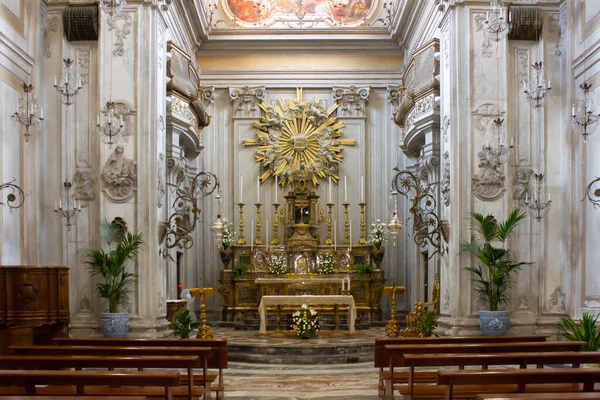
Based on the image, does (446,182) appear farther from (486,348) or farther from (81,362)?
(81,362)

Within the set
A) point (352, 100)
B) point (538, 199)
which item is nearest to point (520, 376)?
point (538, 199)

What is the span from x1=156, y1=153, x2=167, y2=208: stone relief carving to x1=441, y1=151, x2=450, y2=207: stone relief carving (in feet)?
17.1

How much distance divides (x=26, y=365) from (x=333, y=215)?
45.9 feet

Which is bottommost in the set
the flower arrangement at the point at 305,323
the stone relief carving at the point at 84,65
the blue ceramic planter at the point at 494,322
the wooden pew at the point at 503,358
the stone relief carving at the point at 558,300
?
the flower arrangement at the point at 305,323

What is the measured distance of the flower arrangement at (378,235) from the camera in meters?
19.4

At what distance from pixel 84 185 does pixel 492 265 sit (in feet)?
24.0

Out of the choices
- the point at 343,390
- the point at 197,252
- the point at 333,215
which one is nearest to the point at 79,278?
the point at 343,390

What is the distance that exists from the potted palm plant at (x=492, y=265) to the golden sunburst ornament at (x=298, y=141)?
26.5ft

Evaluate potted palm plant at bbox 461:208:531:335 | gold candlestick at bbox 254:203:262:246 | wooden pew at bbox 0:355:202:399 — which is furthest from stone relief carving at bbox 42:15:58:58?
potted palm plant at bbox 461:208:531:335

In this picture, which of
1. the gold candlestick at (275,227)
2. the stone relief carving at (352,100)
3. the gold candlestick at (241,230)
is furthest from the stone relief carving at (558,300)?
the stone relief carving at (352,100)

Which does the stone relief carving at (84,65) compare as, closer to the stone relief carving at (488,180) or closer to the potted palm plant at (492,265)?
the stone relief carving at (488,180)

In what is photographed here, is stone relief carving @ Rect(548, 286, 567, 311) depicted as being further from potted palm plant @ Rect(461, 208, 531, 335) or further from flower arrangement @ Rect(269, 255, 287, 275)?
flower arrangement @ Rect(269, 255, 287, 275)

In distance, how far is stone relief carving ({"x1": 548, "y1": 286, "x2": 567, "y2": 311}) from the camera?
44.1ft

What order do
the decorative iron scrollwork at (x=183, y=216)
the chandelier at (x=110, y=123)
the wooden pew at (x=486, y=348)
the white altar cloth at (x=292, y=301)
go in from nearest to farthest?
1. the wooden pew at (x=486, y=348)
2. the chandelier at (x=110, y=123)
3. the decorative iron scrollwork at (x=183, y=216)
4. the white altar cloth at (x=292, y=301)
